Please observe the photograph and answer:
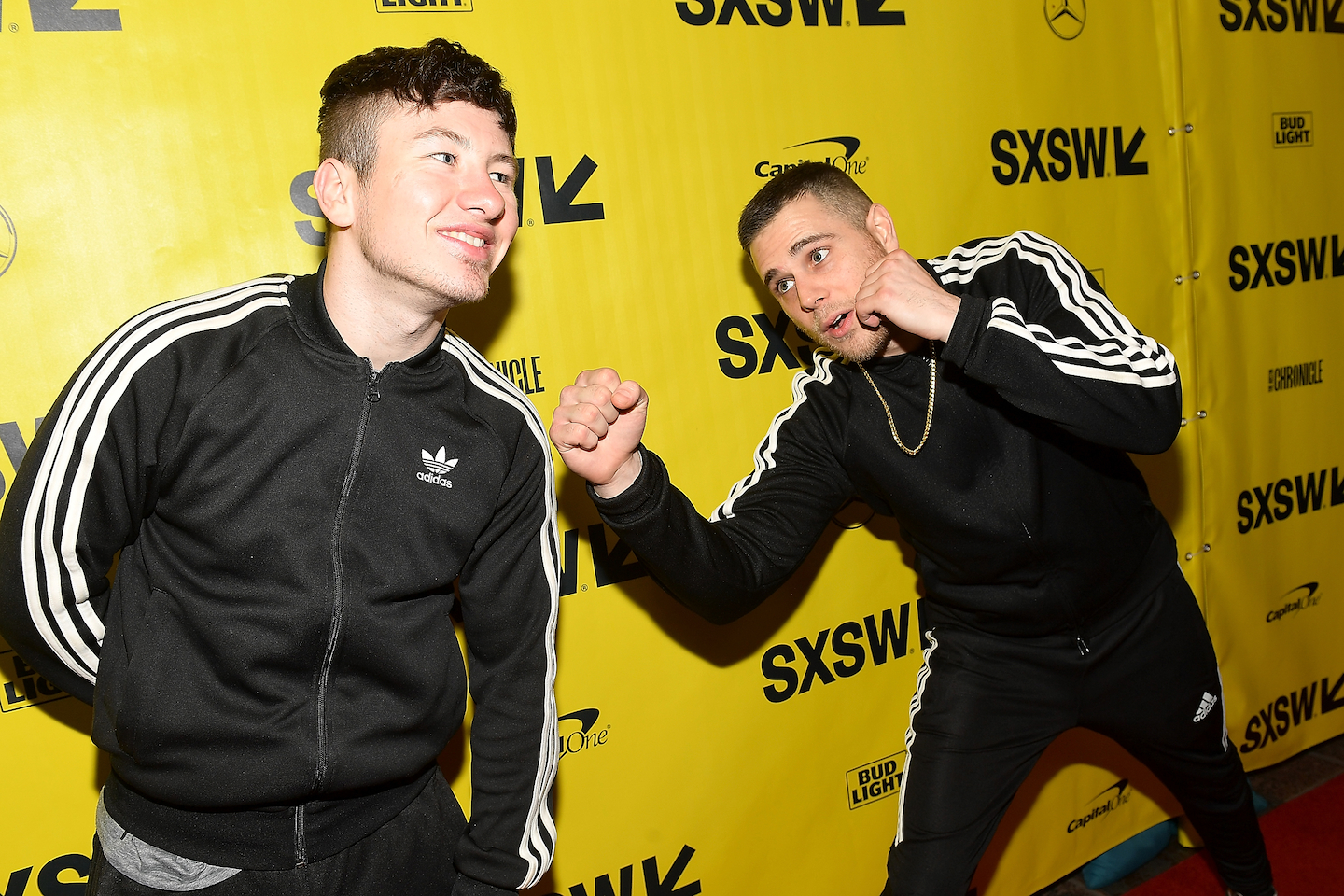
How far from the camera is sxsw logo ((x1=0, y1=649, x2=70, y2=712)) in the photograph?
1.51 meters

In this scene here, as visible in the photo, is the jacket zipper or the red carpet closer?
the jacket zipper

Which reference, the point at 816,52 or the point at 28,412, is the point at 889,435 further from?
the point at 28,412

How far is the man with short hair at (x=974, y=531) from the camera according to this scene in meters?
1.77

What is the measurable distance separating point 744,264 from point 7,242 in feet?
4.60

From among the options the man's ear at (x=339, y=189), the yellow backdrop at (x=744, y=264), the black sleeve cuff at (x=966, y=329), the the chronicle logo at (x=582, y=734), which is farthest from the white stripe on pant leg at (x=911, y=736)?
the man's ear at (x=339, y=189)

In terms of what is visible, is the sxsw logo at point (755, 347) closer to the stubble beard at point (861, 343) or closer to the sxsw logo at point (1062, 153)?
the stubble beard at point (861, 343)

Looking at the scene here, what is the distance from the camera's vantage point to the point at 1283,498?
9.10 feet

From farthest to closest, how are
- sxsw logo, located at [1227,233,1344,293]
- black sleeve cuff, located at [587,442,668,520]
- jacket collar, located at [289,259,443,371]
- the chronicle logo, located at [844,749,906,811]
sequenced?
sxsw logo, located at [1227,233,1344,293] < the chronicle logo, located at [844,749,906,811] < black sleeve cuff, located at [587,442,668,520] < jacket collar, located at [289,259,443,371]

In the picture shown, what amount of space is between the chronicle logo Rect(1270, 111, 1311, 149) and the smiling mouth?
103 inches

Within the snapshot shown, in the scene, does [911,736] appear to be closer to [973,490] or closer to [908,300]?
[973,490]

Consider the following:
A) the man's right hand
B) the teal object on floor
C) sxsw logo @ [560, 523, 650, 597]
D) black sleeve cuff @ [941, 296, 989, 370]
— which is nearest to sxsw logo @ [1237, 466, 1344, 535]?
the teal object on floor

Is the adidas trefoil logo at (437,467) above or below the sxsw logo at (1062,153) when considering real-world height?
below

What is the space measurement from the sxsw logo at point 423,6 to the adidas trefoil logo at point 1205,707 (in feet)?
6.82

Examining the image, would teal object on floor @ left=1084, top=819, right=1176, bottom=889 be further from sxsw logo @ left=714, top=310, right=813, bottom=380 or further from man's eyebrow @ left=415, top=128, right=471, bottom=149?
man's eyebrow @ left=415, top=128, right=471, bottom=149
